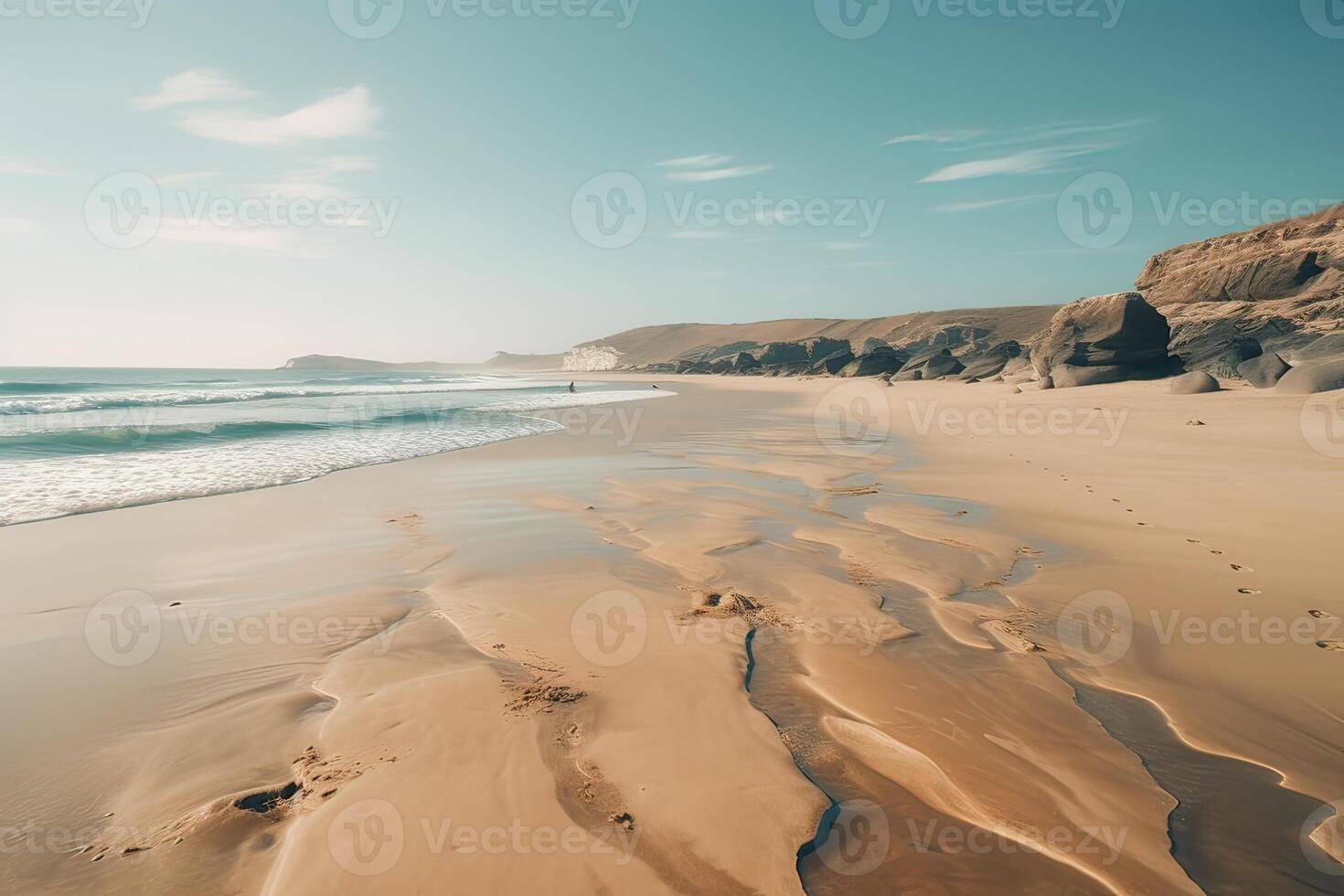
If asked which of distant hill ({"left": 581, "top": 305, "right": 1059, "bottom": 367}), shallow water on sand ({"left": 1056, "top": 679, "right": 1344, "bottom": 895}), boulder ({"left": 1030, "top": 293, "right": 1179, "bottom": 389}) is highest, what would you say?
distant hill ({"left": 581, "top": 305, "right": 1059, "bottom": 367})

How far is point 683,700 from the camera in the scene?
2.99m

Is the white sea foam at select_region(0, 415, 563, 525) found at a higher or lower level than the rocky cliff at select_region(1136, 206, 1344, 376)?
lower

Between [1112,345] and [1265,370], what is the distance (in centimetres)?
486

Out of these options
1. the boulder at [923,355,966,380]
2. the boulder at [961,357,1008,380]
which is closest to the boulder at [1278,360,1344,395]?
the boulder at [961,357,1008,380]

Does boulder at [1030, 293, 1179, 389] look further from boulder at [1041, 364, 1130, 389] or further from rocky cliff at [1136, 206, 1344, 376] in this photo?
rocky cliff at [1136, 206, 1344, 376]

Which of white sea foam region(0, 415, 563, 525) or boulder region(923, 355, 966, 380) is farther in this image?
boulder region(923, 355, 966, 380)

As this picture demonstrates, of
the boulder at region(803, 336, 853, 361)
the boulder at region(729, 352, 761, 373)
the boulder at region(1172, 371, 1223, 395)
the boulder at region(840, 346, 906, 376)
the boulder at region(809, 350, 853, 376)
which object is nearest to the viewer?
the boulder at region(1172, 371, 1223, 395)

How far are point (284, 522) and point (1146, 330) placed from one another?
24842 millimetres

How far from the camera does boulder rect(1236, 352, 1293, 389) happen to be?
634 inches

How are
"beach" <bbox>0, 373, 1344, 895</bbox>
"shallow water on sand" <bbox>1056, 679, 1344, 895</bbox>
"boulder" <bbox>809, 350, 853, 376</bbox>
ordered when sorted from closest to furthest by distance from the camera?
"shallow water on sand" <bbox>1056, 679, 1344, 895</bbox>
"beach" <bbox>0, 373, 1344, 895</bbox>
"boulder" <bbox>809, 350, 853, 376</bbox>

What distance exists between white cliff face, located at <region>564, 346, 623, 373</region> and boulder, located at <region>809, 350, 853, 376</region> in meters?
67.5

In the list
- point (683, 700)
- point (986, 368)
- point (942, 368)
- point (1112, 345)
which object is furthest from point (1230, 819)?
point (942, 368)

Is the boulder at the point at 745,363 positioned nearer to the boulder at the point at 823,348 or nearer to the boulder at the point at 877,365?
the boulder at the point at 823,348

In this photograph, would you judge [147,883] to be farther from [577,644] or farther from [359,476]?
[359,476]
